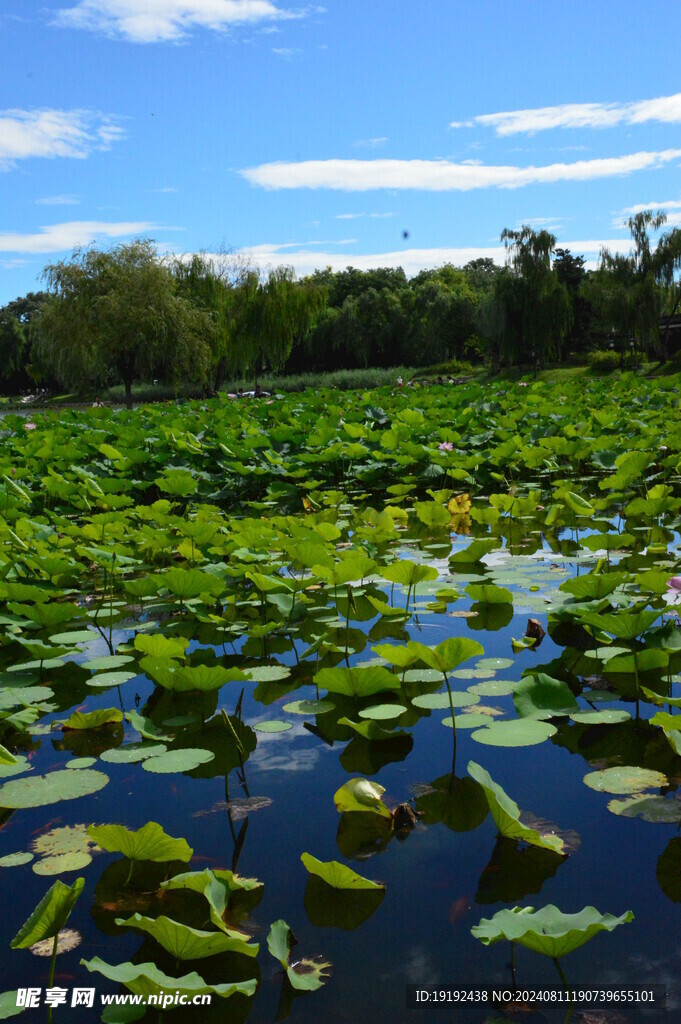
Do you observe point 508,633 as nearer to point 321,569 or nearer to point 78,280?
point 321,569

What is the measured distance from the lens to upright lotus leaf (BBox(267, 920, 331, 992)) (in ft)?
3.67

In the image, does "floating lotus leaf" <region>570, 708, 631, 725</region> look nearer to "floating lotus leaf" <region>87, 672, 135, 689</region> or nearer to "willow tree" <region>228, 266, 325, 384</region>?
"floating lotus leaf" <region>87, 672, 135, 689</region>

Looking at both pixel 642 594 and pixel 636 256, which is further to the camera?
pixel 636 256

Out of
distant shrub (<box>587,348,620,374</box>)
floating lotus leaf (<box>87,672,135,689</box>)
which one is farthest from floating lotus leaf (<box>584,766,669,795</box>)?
distant shrub (<box>587,348,620,374</box>)

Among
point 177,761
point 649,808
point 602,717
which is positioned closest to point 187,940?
point 177,761

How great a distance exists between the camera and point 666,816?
1.50 metres

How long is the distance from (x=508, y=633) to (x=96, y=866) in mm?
1567

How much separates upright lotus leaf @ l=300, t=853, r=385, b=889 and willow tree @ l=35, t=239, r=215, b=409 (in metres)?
21.1

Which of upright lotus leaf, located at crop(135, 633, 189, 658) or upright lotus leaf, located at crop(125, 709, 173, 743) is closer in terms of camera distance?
upright lotus leaf, located at crop(125, 709, 173, 743)

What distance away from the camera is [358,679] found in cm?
199

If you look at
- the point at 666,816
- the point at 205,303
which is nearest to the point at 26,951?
the point at 666,816

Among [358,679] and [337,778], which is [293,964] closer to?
[337,778]

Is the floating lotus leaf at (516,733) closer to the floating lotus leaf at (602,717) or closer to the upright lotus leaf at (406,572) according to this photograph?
the floating lotus leaf at (602,717)

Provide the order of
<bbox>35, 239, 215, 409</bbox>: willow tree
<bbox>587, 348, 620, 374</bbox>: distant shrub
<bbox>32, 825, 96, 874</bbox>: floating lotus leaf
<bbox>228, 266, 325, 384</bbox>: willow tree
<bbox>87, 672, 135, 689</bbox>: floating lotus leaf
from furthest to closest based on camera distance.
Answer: <bbox>587, 348, 620, 374</bbox>: distant shrub
<bbox>228, 266, 325, 384</bbox>: willow tree
<bbox>35, 239, 215, 409</bbox>: willow tree
<bbox>87, 672, 135, 689</bbox>: floating lotus leaf
<bbox>32, 825, 96, 874</bbox>: floating lotus leaf
